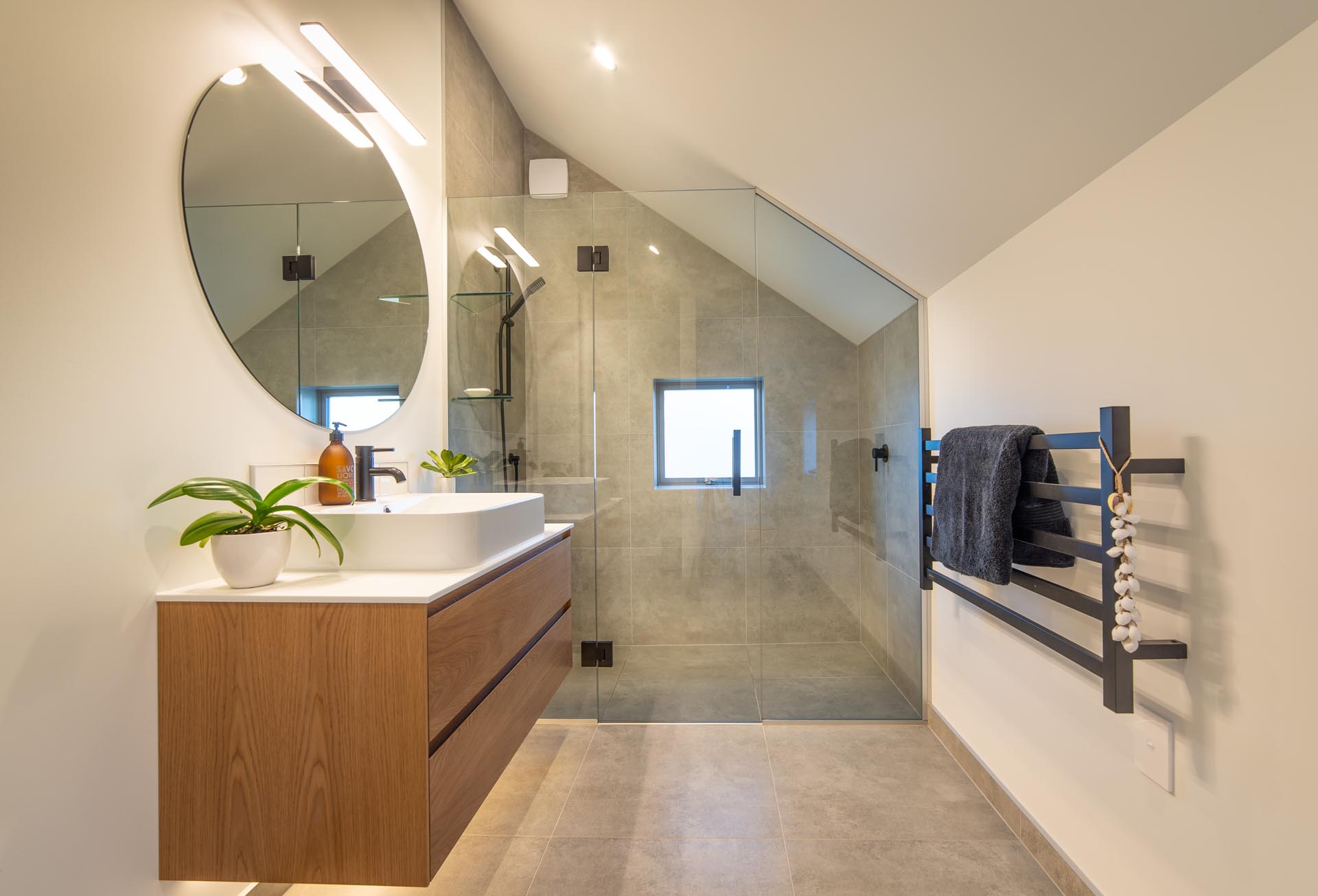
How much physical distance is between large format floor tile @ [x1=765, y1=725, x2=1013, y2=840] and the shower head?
1929 millimetres

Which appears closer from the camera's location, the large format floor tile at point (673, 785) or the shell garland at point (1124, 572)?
the shell garland at point (1124, 572)

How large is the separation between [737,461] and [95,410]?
6.29 ft

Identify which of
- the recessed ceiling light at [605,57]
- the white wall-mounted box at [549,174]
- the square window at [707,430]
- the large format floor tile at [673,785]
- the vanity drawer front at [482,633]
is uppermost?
the white wall-mounted box at [549,174]

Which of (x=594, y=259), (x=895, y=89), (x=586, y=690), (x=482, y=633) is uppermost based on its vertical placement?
(x=895, y=89)

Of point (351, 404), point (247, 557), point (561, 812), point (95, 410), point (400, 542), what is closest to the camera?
point (95, 410)

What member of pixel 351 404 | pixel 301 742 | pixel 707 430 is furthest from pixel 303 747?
pixel 707 430

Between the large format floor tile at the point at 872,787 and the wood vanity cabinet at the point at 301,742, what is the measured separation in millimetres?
1179

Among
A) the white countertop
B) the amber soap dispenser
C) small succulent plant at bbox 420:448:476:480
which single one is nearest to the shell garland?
the white countertop

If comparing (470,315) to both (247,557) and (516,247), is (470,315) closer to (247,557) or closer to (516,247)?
(516,247)

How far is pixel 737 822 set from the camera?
71.6 inches

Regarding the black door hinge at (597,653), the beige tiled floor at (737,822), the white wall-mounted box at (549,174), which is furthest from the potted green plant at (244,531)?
the white wall-mounted box at (549,174)

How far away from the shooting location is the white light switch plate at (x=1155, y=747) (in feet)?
3.80

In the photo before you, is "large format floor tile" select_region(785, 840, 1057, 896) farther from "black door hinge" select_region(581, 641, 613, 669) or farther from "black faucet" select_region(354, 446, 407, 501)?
"black faucet" select_region(354, 446, 407, 501)

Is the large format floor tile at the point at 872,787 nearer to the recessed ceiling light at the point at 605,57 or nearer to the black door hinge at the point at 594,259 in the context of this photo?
the black door hinge at the point at 594,259
